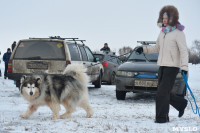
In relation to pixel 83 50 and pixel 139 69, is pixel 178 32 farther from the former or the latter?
pixel 83 50

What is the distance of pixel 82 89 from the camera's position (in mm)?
6789

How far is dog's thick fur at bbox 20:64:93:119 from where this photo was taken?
635 cm

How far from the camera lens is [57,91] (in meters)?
6.48

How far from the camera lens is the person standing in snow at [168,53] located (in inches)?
210

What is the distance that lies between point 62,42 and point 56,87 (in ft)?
12.1

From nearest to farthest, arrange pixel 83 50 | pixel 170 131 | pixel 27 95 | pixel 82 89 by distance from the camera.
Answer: pixel 170 131 → pixel 27 95 → pixel 82 89 → pixel 83 50

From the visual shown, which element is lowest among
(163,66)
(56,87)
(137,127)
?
(137,127)

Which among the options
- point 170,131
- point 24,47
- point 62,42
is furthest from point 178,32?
point 24,47

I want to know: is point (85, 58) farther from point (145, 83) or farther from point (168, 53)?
point (168, 53)

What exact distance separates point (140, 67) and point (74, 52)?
2496 millimetres

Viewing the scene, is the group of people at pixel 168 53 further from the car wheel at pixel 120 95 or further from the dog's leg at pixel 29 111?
the car wheel at pixel 120 95

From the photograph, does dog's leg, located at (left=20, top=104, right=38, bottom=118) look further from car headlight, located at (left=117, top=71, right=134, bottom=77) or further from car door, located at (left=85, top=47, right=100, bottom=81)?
car door, located at (left=85, top=47, right=100, bottom=81)

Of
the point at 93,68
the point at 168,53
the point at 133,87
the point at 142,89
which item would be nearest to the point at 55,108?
the point at 168,53

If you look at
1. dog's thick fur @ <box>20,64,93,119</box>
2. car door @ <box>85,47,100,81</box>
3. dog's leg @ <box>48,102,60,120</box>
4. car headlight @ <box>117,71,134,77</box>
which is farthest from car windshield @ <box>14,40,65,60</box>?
dog's leg @ <box>48,102,60,120</box>
